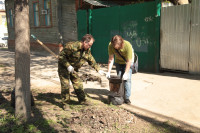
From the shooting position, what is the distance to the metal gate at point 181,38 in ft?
21.2

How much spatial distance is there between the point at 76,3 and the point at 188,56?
294 inches

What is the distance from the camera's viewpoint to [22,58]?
11.1 ft

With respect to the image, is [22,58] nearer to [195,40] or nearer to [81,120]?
[81,120]

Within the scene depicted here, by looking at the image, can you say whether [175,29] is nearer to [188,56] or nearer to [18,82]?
Answer: [188,56]

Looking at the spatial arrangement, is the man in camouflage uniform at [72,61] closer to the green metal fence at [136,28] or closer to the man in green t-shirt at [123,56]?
the man in green t-shirt at [123,56]

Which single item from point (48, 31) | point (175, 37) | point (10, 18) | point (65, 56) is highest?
point (10, 18)

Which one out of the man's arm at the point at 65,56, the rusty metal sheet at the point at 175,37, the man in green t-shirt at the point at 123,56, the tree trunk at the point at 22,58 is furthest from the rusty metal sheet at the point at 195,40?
the tree trunk at the point at 22,58

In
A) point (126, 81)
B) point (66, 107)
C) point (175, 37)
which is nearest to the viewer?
point (66, 107)

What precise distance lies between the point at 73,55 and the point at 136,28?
467cm

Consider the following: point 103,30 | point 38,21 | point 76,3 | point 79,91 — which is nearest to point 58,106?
point 79,91

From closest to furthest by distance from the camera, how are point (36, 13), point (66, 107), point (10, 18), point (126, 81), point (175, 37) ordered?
1. point (66, 107)
2. point (126, 81)
3. point (175, 37)
4. point (36, 13)
5. point (10, 18)

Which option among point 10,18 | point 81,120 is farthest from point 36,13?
point 81,120

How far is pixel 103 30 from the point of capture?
9.84m

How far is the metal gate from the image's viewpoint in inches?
A: 255
